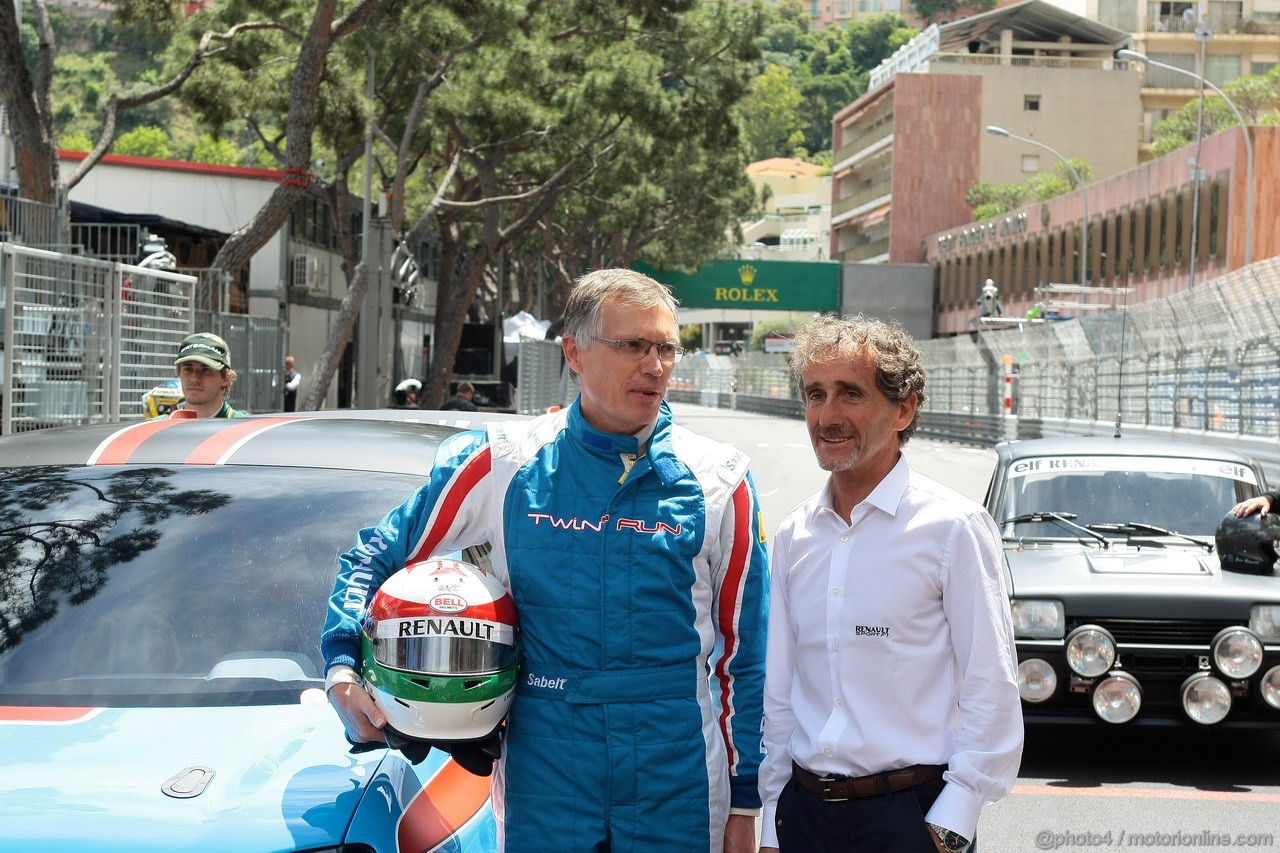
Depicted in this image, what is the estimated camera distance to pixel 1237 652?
275 inches

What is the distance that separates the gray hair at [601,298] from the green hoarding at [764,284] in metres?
72.0

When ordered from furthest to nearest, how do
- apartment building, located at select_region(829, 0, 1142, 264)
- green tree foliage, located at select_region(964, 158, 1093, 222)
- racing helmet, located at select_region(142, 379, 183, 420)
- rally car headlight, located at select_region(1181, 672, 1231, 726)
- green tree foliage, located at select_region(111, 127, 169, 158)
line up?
green tree foliage, located at select_region(111, 127, 169, 158) → apartment building, located at select_region(829, 0, 1142, 264) → green tree foliage, located at select_region(964, 158, 1093, 222) → racing helmet, located at select_region(142, 379, 183, 420) → rally car headlight, located at select_region(1181, 672, 1231, 726)

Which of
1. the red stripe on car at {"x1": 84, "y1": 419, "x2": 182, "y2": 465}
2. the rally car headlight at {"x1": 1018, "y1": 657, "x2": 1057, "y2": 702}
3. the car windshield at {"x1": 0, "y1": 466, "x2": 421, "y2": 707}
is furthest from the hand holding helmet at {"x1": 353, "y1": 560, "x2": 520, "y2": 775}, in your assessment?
the rally car headlight at {"x1": 1018, "y1": 657, "x2": 1057, "y2": 702}

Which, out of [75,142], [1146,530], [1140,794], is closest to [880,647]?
[1140,794]

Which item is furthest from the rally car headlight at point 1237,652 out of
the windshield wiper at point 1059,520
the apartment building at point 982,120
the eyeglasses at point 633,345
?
the apartment building at point 982,120

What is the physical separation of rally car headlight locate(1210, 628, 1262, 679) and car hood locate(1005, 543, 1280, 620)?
Answer: 0.11 metres

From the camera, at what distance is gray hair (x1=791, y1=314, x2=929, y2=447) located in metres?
3.27

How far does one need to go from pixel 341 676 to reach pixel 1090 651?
472 centimetres

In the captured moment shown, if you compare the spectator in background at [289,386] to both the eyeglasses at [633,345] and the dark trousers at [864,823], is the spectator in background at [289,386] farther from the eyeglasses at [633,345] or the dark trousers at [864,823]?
the dark trousers at [864,823]

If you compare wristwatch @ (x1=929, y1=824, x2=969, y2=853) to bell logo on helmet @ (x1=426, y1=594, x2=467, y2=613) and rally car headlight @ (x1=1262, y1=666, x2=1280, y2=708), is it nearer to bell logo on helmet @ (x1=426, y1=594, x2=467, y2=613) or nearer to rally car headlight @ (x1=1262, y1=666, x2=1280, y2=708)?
bell logo on helmet @ (x1=426, y1=594, x2=467, y2=613)

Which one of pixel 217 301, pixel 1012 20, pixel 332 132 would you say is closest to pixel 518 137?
pixel 332 132

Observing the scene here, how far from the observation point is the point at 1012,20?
3905 inches

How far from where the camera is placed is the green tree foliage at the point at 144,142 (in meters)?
127

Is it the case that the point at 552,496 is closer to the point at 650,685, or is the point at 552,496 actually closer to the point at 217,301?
the point at 650,685
